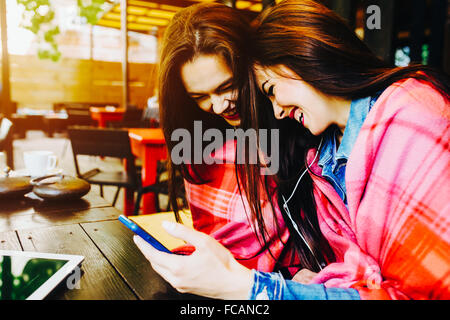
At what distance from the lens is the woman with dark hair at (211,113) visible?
3.71 feet

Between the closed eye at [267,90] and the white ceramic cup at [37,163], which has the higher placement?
the closed eye at [267,90]

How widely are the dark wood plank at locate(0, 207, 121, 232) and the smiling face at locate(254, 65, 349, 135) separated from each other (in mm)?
650

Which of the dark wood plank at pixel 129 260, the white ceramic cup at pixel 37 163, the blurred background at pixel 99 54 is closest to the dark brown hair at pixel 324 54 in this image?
the dark wood plank at pixel 129 260

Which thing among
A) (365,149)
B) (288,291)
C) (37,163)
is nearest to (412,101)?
(365,149)

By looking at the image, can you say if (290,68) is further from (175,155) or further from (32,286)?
(32,286)

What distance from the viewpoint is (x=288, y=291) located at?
65 centimetres

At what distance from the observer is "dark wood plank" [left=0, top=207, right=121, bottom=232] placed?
1.02 metres

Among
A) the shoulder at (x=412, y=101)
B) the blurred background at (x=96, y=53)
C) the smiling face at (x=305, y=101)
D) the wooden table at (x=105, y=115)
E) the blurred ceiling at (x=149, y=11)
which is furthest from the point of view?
the blurred ceiling at (x=149, y=11)

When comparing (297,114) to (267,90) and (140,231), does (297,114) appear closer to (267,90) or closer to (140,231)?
(267,90)

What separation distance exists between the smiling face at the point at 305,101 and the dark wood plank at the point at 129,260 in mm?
583

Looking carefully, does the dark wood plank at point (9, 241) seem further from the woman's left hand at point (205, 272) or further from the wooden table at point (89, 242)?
the woman's left hand at point (205, 272)

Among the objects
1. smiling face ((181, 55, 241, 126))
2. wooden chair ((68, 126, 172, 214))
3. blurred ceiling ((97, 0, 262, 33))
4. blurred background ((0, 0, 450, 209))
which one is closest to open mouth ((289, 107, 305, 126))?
smiling face ((181, 55, 241, 126))

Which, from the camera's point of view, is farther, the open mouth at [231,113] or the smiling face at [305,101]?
the open mouth at [231,113]

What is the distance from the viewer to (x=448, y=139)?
0.67 meters
